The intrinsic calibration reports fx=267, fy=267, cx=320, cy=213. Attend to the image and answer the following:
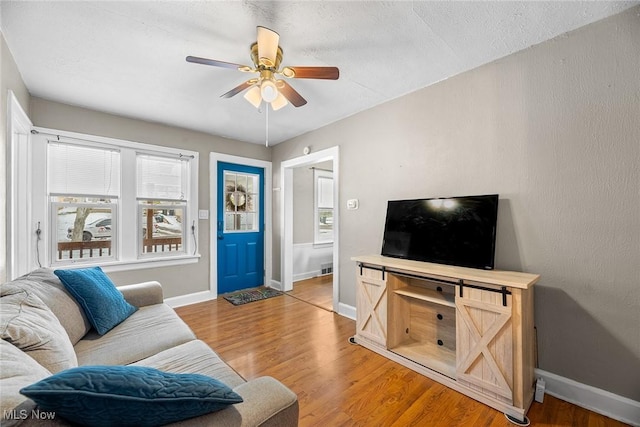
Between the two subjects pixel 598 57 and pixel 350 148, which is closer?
pixel 598 57

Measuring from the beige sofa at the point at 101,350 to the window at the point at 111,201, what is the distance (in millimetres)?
1350

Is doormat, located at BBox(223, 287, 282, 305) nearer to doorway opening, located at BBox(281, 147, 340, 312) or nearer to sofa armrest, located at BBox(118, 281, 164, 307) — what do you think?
doorway opening, located at BBox(281, 147, 340, 312)

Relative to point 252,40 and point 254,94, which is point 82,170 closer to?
point 254,94

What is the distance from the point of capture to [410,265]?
87.7 inches

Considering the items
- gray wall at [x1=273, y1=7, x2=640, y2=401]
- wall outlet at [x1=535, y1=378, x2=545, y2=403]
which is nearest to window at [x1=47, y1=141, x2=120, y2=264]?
gray wall at [x1=273, y1=7, x2=640, y2=401]

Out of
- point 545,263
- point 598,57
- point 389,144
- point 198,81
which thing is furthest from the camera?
point 389,144

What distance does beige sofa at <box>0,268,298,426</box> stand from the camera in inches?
30.8

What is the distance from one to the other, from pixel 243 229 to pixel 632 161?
4.28 meters

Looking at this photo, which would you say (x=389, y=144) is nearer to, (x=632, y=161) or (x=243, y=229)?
(x=632, y=161)

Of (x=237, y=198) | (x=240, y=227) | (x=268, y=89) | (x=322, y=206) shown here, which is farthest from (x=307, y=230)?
(x=268, y=89)

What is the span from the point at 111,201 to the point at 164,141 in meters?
0.99

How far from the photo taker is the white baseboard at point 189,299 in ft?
11.7

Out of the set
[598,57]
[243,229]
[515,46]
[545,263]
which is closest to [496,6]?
[515,46]

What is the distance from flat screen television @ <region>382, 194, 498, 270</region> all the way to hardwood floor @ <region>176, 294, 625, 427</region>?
0.95 m
